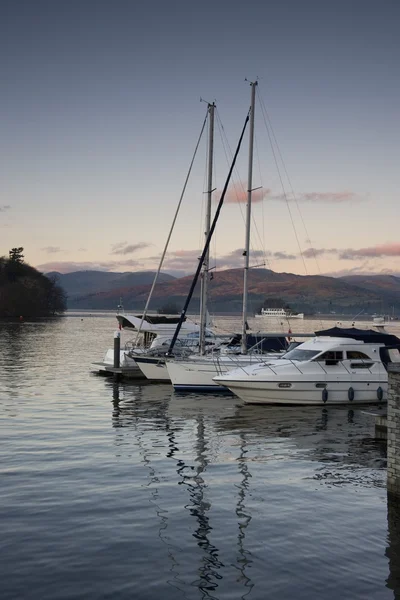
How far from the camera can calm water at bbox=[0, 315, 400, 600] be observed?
11.5 meters

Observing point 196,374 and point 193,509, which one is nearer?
point 193,509

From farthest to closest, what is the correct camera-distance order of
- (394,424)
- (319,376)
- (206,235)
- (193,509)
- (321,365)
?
(206,235) < (321,365) < (319,376) < (394,424) < (193,509)

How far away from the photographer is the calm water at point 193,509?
1146cm

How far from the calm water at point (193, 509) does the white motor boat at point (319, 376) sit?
3155 mm

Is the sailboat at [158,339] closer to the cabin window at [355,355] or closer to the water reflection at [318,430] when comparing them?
the cabin window at [355,355]

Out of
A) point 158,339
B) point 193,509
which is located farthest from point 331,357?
point 193,509

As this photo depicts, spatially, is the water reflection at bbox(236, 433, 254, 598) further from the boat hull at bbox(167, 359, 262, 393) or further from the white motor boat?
the boat hull at bbox(167, 359, 262, 393)

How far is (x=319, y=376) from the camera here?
32812 millimetres

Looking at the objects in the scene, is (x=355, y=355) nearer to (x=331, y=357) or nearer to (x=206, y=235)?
(x=331, y=357)

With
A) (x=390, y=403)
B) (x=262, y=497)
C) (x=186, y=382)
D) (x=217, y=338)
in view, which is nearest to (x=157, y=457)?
(x=262, y=497)

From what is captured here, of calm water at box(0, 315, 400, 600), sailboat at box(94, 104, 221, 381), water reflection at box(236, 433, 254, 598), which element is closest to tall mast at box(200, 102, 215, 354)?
sailboat at box(94, 104, 221, 381)

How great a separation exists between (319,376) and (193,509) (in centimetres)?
1858

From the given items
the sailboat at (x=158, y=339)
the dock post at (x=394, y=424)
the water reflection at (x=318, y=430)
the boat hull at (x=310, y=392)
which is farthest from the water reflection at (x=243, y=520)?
the sailboat at (x=158, y=339)

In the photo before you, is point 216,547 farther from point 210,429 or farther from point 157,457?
point 210,429
